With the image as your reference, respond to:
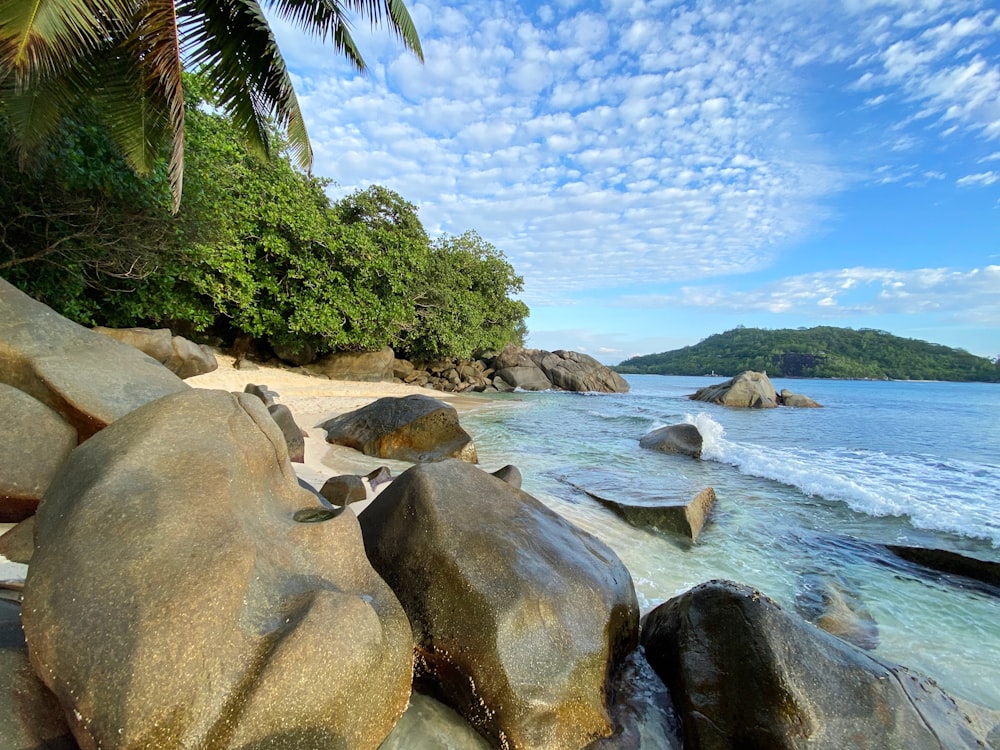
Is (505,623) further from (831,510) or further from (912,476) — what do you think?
(912,476)

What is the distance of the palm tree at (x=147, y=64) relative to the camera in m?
4.89

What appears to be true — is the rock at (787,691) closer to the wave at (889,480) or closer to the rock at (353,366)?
the wave at (889,480)

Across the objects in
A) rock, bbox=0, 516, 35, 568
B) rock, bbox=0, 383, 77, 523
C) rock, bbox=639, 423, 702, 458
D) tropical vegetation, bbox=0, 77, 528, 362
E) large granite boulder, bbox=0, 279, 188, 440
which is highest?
tropical vegetation, bbox=0, 77, 528, 362

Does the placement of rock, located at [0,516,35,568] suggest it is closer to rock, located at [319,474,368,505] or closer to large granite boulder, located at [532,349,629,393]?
rock, located at [319,474,368,505]

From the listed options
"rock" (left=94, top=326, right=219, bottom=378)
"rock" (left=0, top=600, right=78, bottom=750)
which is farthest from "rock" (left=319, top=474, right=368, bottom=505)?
"rock" (left=94, top=326, right=219, bottom=378)

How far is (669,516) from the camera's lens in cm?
584

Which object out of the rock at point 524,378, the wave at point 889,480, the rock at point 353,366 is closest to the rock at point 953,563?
the wave at point 889,480

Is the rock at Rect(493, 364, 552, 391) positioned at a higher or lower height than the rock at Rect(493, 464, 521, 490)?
higher

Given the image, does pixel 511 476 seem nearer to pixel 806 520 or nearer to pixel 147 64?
pixel 806 520

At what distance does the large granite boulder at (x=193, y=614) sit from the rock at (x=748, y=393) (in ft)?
94.5

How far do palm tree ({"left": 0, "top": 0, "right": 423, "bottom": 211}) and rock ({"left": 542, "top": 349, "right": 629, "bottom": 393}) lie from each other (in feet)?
102

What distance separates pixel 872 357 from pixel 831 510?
7886cm

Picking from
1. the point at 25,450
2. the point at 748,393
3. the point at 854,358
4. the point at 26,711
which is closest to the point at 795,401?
the point at 748,393

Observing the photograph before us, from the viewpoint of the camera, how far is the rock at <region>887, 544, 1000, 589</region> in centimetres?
496
